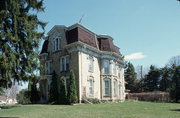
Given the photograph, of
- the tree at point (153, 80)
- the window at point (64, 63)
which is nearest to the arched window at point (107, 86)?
the window at point (64, 63)

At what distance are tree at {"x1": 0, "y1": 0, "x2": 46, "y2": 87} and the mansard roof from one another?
12677 millimetres

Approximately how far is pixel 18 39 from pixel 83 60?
14519 millimetres

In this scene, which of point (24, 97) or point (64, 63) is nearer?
point (64, 63)

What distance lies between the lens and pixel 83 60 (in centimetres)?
2445

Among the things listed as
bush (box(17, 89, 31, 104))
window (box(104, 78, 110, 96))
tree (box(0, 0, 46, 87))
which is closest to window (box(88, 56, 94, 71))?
window (box(104, 78, 110, 96))

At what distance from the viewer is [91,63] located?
85.9 ft

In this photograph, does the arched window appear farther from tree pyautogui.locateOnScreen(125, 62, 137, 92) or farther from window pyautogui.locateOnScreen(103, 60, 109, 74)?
tree pyautogui.locateOnScreen(125, 62, 137, 92)

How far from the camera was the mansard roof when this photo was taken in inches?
972

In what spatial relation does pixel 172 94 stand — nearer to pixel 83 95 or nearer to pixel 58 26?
pixel 83 95

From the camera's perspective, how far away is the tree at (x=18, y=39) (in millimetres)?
9734

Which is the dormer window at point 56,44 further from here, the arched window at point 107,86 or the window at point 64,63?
the arched window at point 107,86

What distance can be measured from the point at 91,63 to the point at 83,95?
187 inches

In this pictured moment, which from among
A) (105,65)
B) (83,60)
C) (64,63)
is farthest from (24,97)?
(105,65)

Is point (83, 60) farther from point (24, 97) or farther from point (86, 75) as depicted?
point (24, 97)
